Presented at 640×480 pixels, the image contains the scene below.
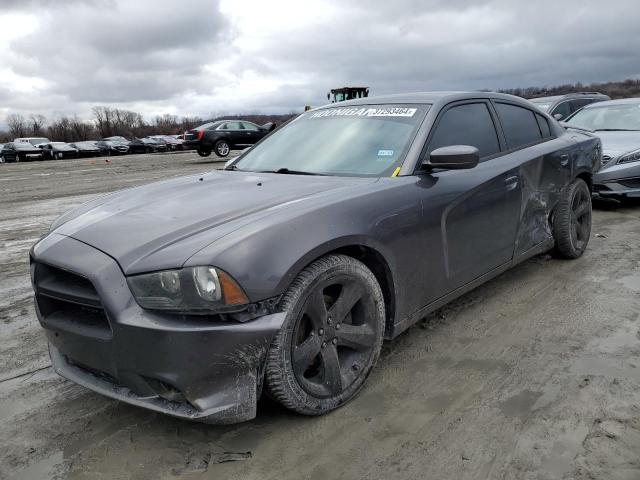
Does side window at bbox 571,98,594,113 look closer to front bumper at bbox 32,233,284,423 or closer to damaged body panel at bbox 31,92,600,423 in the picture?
damaged body panel at bbox 31,92,600,423

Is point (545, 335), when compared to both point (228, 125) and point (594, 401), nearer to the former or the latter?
point (594, 401)

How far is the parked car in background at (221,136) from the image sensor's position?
20000mm

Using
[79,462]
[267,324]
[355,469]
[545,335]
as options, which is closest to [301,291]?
[267,324]

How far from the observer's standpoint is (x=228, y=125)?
69.1ft

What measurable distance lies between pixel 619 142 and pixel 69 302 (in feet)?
24.7

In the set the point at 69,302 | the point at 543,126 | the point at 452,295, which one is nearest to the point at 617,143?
the point at 543,126

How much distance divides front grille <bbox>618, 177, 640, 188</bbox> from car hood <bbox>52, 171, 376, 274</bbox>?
213 inches

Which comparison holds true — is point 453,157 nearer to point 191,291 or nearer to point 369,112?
point 369,112

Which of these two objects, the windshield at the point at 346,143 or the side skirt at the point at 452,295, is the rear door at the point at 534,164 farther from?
the windshield at the point at 346,143

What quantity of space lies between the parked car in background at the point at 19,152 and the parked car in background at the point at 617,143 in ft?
114

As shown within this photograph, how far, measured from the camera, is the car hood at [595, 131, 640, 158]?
708 cm

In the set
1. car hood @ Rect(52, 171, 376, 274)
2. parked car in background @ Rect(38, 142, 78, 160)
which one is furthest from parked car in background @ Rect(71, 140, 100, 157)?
car hood @ Rect(52, 171, 376, 274)

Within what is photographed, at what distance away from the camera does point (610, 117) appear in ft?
27.8

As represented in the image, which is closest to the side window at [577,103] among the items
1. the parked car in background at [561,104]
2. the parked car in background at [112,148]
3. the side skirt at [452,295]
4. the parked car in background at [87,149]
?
the parked car in background at [561,104]
